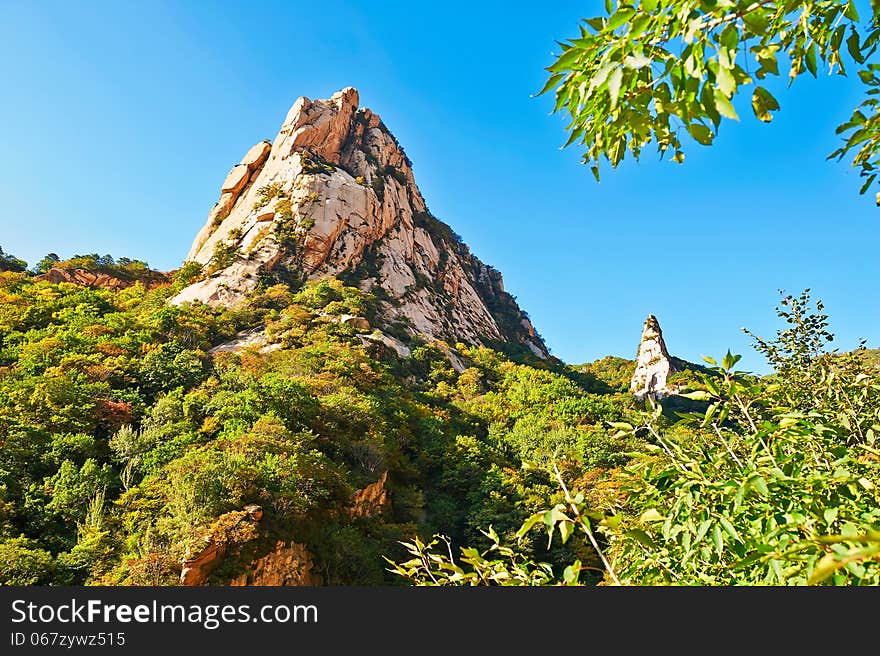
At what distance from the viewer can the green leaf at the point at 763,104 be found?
1788 millimetres

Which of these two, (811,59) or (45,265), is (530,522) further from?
(45,265)

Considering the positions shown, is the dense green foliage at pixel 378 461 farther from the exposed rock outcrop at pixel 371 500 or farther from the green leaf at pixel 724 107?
the green leaf at pixel 724 107

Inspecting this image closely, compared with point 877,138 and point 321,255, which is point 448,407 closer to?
point 321,255

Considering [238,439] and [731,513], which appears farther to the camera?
[238,439]

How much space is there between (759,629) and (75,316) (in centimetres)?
3078

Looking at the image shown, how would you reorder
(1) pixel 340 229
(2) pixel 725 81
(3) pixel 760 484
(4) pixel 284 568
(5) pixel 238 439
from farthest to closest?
(1) pixel 340 229 < (5) pixel 238 439 < (4) pixel 284 568 < (3) pixel 760 484 < (2) pixel 725 81

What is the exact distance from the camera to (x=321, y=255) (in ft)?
138

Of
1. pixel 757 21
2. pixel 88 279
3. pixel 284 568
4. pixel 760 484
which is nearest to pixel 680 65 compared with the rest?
pixel 757 21

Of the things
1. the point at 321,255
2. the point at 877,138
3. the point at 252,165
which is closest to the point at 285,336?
the point at 321,255

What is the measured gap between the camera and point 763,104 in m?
1.87

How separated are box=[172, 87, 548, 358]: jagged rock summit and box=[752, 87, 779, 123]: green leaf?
114 feet

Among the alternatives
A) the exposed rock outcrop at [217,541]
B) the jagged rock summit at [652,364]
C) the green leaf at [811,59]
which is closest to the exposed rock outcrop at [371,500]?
the exposed rock outcrop at [217,541]

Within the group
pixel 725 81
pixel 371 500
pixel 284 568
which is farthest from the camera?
pixel 371 500

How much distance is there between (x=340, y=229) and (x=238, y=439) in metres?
32.5
